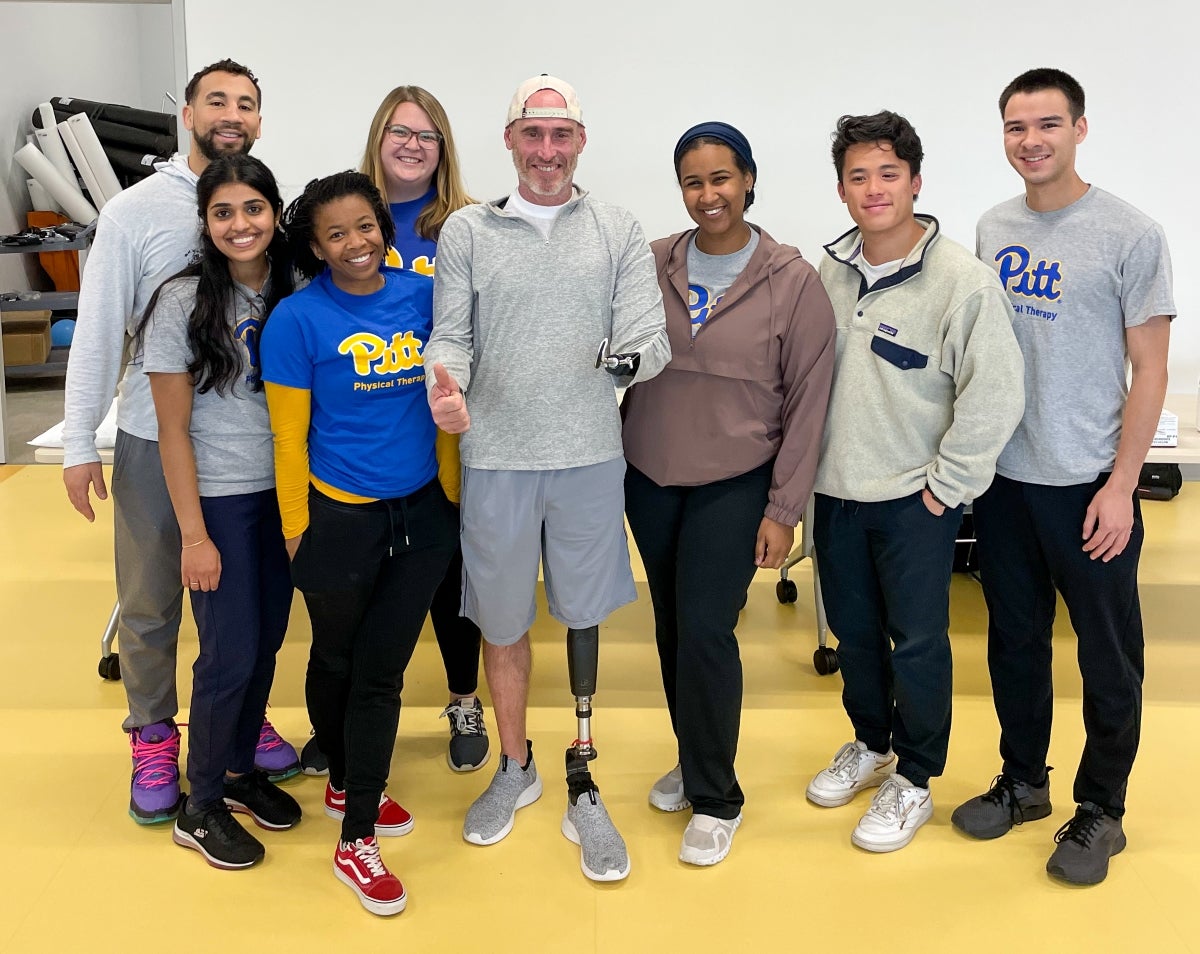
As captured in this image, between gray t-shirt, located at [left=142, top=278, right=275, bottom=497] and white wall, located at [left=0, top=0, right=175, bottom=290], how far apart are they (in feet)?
20.7

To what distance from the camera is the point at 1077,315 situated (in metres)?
2.21

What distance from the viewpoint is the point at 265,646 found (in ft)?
8.07

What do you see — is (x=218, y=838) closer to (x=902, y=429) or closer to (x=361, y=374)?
(x=361, y=374)

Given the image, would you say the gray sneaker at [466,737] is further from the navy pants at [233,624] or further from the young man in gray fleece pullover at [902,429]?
the young man in gray fleece pullover at [902,429]

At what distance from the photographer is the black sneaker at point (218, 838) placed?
2377 millimetres

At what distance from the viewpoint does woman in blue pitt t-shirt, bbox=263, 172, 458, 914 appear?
2139 millimetres

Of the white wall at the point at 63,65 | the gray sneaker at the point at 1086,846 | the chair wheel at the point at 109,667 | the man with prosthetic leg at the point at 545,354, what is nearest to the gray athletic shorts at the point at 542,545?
the man with prosthetic leg at the point at 545,354

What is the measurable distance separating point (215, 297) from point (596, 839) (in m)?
1.39

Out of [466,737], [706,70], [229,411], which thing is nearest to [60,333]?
[706,70]

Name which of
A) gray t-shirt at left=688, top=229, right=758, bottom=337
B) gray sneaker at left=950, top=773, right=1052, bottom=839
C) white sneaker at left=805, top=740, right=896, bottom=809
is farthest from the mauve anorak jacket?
gray sneaker at left=950, top=773, right=1052, bottom=839

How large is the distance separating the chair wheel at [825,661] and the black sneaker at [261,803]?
160cm

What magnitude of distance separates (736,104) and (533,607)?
3210 millimetres

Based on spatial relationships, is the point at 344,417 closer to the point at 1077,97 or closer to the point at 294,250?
the point at 294,250

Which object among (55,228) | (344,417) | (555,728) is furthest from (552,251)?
(55,228)
